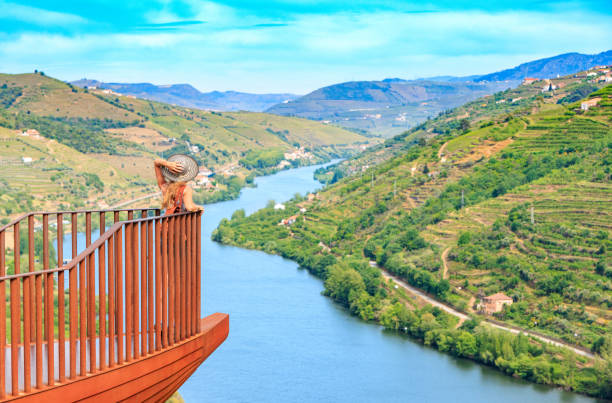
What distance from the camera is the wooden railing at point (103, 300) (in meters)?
3.89

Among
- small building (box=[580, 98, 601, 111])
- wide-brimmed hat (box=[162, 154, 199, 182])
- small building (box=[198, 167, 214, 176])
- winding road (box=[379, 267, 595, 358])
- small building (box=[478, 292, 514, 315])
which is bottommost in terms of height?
winding road (box=[379, 267, 595, 358])

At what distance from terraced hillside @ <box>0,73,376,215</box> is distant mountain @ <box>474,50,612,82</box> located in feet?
193

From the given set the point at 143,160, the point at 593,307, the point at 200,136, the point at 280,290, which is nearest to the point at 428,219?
the point at 280,290

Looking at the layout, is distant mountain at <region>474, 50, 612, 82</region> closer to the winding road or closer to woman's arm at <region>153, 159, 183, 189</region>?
the winding road

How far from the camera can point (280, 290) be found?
30.4 m

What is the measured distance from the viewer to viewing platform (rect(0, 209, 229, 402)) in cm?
390

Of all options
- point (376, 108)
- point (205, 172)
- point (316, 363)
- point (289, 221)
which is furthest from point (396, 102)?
point (316, 363)

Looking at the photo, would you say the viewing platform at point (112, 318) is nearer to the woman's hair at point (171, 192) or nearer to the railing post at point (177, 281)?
the railing post at point (177, 281)

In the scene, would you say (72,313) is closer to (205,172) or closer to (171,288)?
(171,288)

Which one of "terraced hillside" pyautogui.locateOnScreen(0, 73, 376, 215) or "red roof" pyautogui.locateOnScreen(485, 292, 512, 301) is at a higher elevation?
"terraced hillside" pyautogui.locateOnScreen(0, 73, 376, 215)

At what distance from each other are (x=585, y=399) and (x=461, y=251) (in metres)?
10.2

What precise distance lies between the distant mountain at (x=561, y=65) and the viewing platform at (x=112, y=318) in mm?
145449

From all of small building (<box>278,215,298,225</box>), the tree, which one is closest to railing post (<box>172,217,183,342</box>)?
the tree

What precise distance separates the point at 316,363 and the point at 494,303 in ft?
23.0
